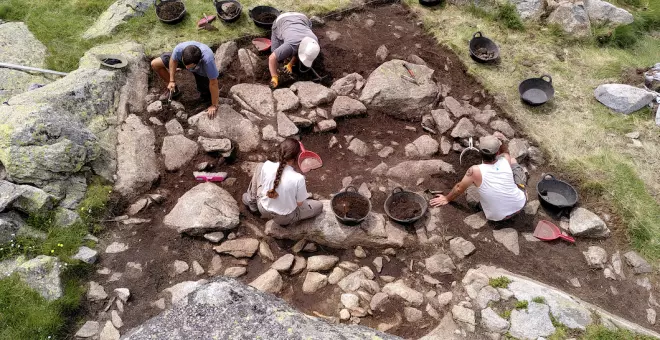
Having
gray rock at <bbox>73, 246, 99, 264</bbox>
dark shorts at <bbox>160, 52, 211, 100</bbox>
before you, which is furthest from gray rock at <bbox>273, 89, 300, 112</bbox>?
gray rock at <bbox>73, 246, 99, 264</bbox>

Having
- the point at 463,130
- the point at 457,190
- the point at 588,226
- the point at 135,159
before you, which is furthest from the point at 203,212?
the point at 588,226

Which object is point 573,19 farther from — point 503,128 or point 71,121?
point 71,121

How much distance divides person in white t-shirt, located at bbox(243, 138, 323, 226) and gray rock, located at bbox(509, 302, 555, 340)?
8.59ft

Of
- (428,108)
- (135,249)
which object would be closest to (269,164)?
(135,249)

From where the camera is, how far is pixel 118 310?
500 cm

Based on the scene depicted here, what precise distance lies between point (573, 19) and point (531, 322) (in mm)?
7165

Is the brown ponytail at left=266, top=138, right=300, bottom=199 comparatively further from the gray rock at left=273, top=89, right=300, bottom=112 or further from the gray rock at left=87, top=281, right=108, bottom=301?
the gray rock at left=273, top=89, right=300, bottom=112

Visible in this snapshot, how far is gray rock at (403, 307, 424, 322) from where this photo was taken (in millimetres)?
5062

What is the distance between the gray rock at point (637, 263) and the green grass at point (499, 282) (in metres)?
1.90

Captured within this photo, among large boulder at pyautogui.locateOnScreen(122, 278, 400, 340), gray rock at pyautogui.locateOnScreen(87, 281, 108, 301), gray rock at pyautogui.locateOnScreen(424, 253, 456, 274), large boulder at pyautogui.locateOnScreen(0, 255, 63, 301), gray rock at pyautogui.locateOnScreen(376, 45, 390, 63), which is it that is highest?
large boulder at pyautogui.locateOnScreen(122, 278, 400, 340)

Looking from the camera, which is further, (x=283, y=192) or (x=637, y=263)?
(x=637, y=263)

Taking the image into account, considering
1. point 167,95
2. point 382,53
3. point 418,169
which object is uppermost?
point 167,95

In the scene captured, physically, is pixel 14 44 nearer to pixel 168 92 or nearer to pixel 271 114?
pixel 168 92

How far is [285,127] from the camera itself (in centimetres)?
725
